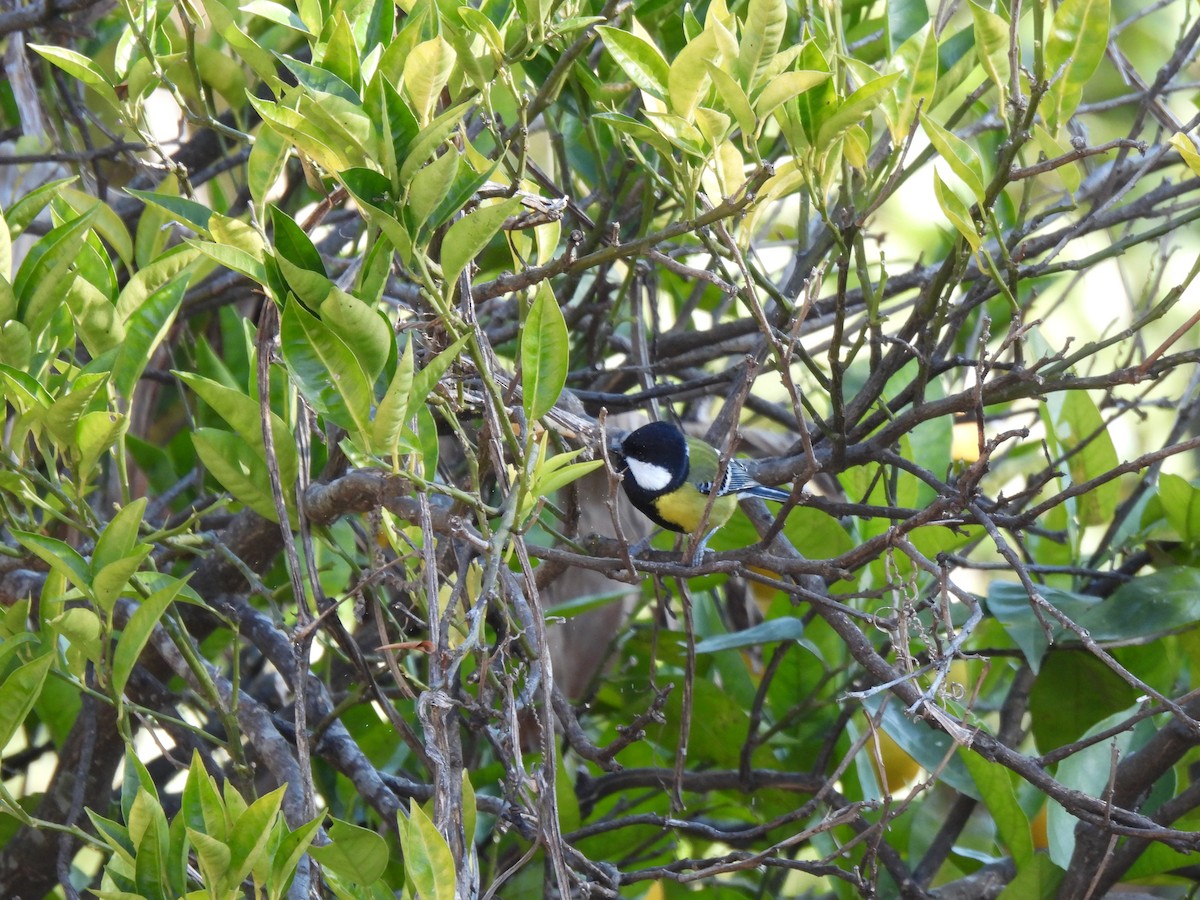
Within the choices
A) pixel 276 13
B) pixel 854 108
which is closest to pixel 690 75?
pixel 854 108

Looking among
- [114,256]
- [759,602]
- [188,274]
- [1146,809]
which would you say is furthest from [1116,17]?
[188,274]

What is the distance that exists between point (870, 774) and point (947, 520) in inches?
29.4

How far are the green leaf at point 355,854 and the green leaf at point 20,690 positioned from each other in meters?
0.33

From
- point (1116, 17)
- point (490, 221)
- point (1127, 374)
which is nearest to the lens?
point (490, 221)

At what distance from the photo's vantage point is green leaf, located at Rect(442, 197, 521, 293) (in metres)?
1.14

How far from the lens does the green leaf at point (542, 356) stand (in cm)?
121

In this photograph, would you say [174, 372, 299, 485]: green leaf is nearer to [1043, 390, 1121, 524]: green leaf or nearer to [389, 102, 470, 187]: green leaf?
[389, 102, 470, 187]: green leaf

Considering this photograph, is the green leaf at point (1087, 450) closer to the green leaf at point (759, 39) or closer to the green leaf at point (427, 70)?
the green leaf at point (759, 39)

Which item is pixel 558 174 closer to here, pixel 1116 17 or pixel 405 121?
pixel 405 121

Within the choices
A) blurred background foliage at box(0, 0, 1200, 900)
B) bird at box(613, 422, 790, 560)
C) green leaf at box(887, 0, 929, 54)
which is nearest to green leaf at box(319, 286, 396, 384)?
blurred background foliage at box(0, 0, 1200, 900)

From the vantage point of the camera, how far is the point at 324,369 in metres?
1.14

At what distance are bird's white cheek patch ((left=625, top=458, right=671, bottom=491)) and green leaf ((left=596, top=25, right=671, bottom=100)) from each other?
1.42 metres

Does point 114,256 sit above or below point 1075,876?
above

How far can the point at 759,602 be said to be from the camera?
3.03m
